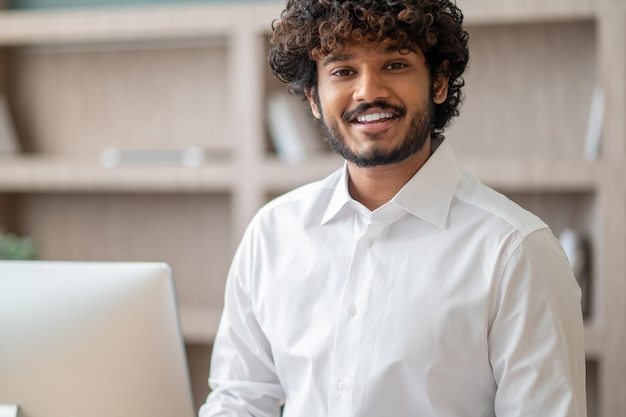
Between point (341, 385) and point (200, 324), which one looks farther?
point (200, 324)

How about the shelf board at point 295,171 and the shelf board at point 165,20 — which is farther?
the shelf board at point 295,171

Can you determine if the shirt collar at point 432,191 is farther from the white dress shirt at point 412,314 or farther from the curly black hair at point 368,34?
the curly black hair at point 368,34

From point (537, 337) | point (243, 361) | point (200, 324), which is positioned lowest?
point (200, 324)

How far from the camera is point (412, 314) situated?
4.66 ft

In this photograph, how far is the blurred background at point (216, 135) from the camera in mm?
2697

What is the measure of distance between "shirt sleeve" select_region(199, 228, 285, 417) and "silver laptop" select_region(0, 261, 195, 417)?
1.10ft

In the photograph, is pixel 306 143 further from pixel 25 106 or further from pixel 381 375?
pixel 381 375

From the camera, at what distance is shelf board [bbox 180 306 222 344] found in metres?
3.05

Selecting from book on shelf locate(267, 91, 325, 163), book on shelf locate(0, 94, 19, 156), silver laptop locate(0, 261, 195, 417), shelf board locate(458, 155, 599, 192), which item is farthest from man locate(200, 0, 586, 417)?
book on shelf locate(0, 94, 19, 156)

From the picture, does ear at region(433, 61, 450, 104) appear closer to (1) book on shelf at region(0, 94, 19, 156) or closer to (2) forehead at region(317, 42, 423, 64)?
(2) forehead at region(317, 42, 423, 64)

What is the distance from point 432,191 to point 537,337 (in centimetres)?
33

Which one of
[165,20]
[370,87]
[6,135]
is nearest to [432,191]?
[370,87]

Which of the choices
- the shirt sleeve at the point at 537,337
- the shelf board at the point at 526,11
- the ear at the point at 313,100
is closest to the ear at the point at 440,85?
the ear at the point at 313,100

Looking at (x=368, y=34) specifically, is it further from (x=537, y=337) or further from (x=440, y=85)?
(x=537, y=337)
